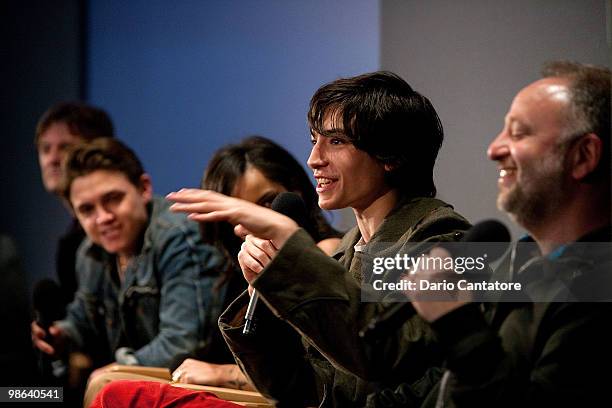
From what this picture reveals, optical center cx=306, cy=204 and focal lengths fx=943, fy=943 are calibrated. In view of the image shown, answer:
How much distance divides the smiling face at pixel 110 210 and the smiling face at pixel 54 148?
0.52 m

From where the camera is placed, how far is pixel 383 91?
1.85 m

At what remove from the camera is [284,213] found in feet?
5.99

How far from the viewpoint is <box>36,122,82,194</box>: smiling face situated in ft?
11.4

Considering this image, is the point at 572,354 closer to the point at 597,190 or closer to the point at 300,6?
the point at 597,190

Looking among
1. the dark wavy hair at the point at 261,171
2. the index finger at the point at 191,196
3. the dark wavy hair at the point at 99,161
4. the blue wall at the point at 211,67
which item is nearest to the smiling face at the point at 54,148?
the blue wall at the point at 211,67

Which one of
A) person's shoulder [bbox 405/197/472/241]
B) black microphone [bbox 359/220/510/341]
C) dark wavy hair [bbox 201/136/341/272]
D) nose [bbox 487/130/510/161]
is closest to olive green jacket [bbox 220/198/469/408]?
person's shoulder [bbox 405/197/472/241]

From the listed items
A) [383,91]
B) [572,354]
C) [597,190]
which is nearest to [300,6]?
[383,91]

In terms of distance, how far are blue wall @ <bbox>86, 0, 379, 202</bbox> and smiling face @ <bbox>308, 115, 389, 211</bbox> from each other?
0.72 meters

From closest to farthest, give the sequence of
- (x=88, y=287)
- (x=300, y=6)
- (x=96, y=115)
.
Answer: (x=300, y=6)
(x=88, y=287)
(x=96, y=115)

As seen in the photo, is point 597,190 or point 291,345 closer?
point 597,190

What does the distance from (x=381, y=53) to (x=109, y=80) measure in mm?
1648

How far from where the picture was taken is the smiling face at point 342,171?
185 cm

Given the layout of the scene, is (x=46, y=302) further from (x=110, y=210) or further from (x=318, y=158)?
(x=318, y=158)

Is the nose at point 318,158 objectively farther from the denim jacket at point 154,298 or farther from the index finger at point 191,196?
the denim jacket at point 154,298
